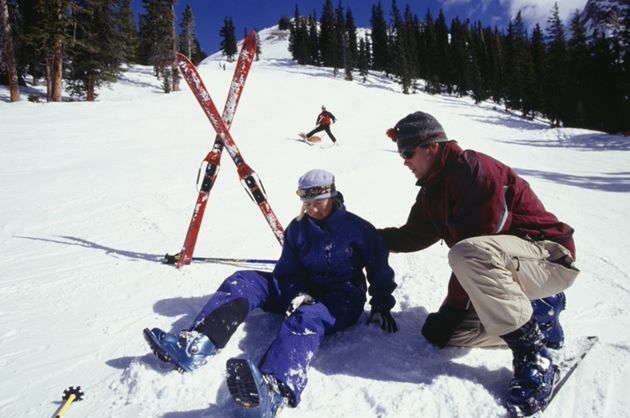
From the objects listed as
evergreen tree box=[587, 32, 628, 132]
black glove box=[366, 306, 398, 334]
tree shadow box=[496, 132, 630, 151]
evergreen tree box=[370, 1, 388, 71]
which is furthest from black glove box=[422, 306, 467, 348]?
evergreen tree box=[370, 1, 388, 71]

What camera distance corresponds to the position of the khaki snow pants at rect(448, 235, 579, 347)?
1.87 metres

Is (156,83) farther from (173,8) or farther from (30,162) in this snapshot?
(30,162)

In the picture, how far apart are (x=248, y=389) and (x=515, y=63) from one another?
50.9 metres

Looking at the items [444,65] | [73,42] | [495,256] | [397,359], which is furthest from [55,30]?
[444,65]

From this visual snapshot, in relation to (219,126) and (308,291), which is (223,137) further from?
(308,291)

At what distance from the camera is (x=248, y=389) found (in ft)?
5.39

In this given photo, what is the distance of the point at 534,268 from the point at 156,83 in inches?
1217

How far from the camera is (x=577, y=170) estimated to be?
10.4m

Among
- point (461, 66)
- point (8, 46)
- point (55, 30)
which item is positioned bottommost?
point (8, 46)

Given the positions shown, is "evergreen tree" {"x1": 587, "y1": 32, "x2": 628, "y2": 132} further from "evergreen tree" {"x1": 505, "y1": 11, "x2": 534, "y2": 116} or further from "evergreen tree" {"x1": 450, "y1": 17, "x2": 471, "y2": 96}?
"evergreen tree" {"x1": 450, "y1": 17, "x2": 471, "y2": 96}

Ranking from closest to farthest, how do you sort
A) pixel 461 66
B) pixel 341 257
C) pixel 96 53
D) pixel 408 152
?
A: 1. pixel 408 152
2. pixel 341 257
3. pixel 96 53
4. pixel 461 66

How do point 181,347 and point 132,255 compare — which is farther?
point 132,255

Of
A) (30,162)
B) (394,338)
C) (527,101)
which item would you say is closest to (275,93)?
(30,162)

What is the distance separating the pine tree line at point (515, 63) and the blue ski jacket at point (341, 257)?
35607 mm
